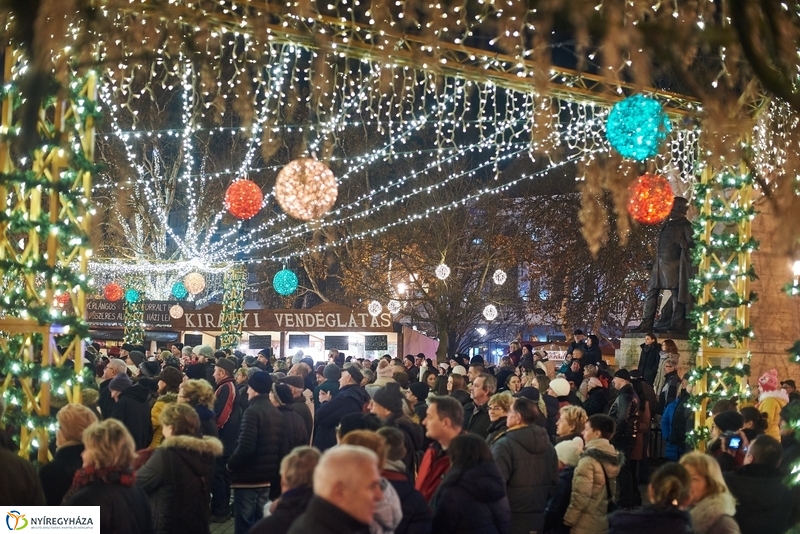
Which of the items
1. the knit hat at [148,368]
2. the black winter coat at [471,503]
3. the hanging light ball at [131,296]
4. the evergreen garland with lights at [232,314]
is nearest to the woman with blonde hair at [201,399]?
the black winter coat at [471,503]

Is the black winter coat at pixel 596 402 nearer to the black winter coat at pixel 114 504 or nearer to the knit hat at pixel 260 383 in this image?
the knit hat at pixel 260 383

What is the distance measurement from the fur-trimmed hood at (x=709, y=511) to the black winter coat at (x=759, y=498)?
35.1 inches

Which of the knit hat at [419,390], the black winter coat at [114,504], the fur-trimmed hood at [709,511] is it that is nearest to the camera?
the black winter coat at [114,504]

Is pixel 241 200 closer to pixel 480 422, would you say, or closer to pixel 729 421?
pixel 480 422

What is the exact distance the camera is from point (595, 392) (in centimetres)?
1160

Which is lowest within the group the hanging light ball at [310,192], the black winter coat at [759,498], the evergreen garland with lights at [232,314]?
the black winter coat at [759,498]

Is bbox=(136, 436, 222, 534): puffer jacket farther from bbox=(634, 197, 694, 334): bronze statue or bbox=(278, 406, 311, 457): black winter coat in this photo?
bbox=(634, 197, 694, 334): bronze statue

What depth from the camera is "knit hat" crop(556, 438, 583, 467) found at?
24.2 feet

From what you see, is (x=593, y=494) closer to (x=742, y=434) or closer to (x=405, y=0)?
(x=742, y=434)

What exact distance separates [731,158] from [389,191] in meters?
32.4

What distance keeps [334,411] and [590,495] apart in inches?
124

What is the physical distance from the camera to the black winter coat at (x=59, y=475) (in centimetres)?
579

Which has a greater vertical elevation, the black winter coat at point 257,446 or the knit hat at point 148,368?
the knit hat at point 148,368

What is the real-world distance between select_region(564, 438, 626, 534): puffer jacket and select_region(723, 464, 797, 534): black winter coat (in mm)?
1040
